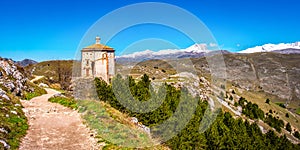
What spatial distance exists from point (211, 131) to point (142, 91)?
14908 millimetres

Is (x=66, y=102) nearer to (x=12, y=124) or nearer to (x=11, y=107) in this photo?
(x=11, y=107)

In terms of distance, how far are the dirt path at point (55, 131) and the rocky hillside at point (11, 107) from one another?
0.64 metres

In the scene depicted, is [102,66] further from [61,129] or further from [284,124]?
[284,124]

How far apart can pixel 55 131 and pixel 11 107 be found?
7512mm

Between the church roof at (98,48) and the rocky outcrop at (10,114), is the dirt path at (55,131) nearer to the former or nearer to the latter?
the rocky outcrop at (10,114)

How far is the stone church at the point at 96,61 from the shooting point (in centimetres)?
5156

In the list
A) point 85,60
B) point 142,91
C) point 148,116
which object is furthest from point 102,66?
point 148,116

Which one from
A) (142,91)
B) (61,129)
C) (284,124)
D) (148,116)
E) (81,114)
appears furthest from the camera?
(284,124)

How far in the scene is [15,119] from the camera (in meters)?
24.7

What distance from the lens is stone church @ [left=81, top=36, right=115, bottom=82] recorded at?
5156 cm

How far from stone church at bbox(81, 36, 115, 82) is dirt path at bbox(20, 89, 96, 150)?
66.4ft

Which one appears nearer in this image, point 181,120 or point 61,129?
point 61,129

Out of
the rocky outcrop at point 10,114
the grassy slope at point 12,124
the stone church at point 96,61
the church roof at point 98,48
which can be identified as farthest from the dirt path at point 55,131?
the church roof at point 98,48

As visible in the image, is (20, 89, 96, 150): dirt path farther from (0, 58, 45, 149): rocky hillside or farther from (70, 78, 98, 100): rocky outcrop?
(70, 78, 98, 100): rocky outcrop
